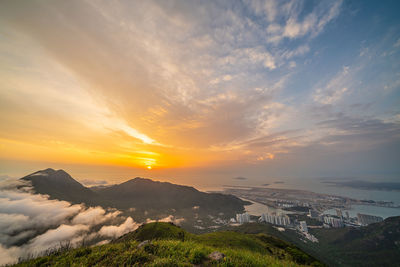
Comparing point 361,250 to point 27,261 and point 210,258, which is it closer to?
point 210,258

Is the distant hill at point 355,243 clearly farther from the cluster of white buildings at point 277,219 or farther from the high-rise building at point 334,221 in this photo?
the cluster of white buildings at point 277,219

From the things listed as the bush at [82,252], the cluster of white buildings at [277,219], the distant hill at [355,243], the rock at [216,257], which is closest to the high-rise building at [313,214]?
the distant hill at [355,243]

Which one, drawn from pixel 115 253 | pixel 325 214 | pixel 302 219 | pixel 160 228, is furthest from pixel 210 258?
pixel 325 214

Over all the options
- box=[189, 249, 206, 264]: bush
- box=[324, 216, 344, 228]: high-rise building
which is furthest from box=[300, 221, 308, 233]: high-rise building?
box=[189, 249, 206, 264]: bush

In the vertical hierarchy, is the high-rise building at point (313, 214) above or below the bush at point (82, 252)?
below

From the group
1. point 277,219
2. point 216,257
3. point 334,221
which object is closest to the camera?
point 216,257

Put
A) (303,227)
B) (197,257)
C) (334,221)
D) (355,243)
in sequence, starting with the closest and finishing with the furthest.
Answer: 1. (197,257)
2. (355,243)
3. (303,227)
4. (334,221)

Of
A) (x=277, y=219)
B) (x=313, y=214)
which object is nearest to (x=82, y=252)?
(x=277, y=219)

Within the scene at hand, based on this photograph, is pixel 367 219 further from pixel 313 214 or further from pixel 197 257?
pixel 197 257

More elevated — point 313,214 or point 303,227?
point 313,214
